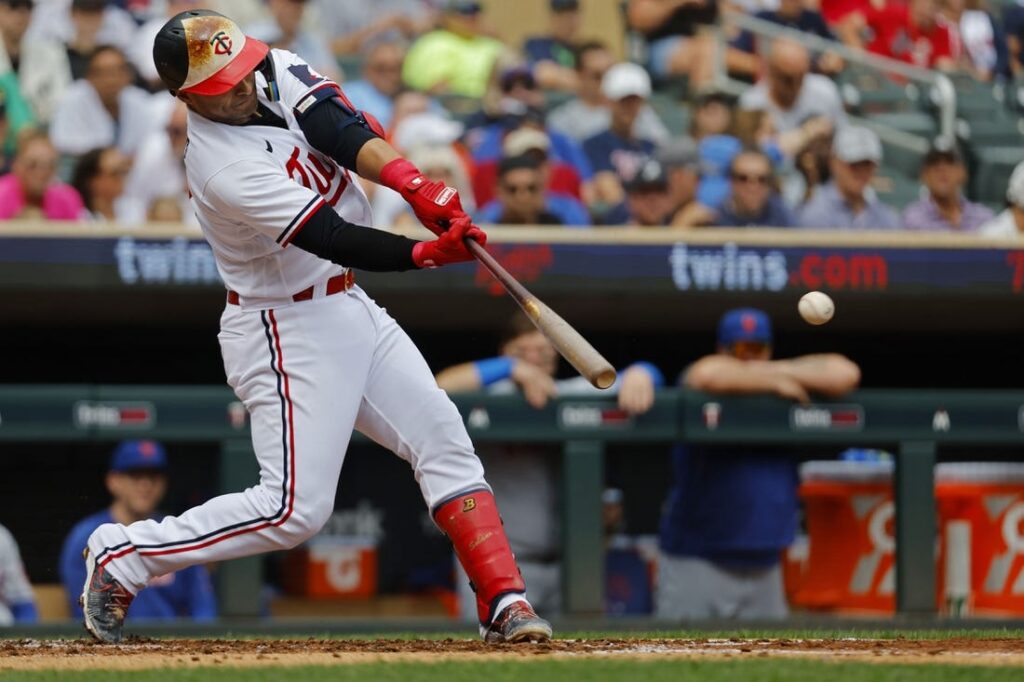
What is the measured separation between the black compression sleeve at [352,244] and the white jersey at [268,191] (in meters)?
0.03

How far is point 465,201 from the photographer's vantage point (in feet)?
23.2

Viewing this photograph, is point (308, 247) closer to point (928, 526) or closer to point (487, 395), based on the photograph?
point (487, 395)

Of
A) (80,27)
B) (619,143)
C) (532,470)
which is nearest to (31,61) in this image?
(80,27)

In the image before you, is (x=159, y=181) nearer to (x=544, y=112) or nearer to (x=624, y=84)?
(x=544, y=112)

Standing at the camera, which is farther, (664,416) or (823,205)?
(823,205)

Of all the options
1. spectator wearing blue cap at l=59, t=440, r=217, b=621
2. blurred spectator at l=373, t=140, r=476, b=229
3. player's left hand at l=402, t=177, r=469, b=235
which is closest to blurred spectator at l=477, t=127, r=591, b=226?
blurred spectator at l=373, t=140, r=476, b=229

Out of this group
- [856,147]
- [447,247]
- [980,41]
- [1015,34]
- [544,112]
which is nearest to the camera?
[447,247]

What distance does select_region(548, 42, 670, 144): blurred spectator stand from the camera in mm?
8430

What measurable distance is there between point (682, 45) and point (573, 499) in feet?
13.7

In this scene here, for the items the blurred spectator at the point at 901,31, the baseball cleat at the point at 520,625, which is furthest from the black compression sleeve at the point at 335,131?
the blurred spectator at the point at 901,31

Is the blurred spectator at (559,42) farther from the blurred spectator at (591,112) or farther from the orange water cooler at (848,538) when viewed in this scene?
the orange water cooler at (848,538)

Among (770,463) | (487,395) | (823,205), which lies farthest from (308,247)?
(823,205)

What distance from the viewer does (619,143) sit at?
8234mm

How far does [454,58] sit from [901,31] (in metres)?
2.93
